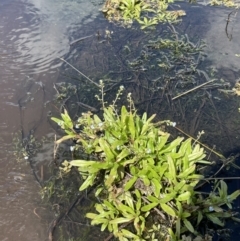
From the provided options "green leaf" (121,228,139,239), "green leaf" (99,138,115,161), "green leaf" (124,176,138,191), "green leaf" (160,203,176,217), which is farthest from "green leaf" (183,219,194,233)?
"green leaf" (99,138,115,161)

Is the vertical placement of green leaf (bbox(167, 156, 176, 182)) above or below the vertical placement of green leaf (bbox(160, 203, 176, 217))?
above

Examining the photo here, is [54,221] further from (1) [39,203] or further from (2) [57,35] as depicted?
(2) [57,35]

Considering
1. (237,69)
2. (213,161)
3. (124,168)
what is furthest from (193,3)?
(124,168)

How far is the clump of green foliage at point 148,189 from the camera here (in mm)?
3221

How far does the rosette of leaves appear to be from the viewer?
322 cm

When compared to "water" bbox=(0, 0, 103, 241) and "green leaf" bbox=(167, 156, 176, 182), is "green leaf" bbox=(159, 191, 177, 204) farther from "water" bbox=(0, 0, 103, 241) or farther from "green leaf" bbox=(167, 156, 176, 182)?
"water" bbox=(0, 0, 103, 241)

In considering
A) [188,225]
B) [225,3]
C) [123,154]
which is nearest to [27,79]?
[123,154]

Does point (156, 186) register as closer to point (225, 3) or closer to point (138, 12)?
point (138, 12)

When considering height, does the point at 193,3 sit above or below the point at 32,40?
above

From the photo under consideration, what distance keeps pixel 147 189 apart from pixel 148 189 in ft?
0.04

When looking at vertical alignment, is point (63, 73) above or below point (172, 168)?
below

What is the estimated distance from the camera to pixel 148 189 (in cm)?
337

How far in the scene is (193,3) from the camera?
7496 mm

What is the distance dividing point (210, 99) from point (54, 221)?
284cm
